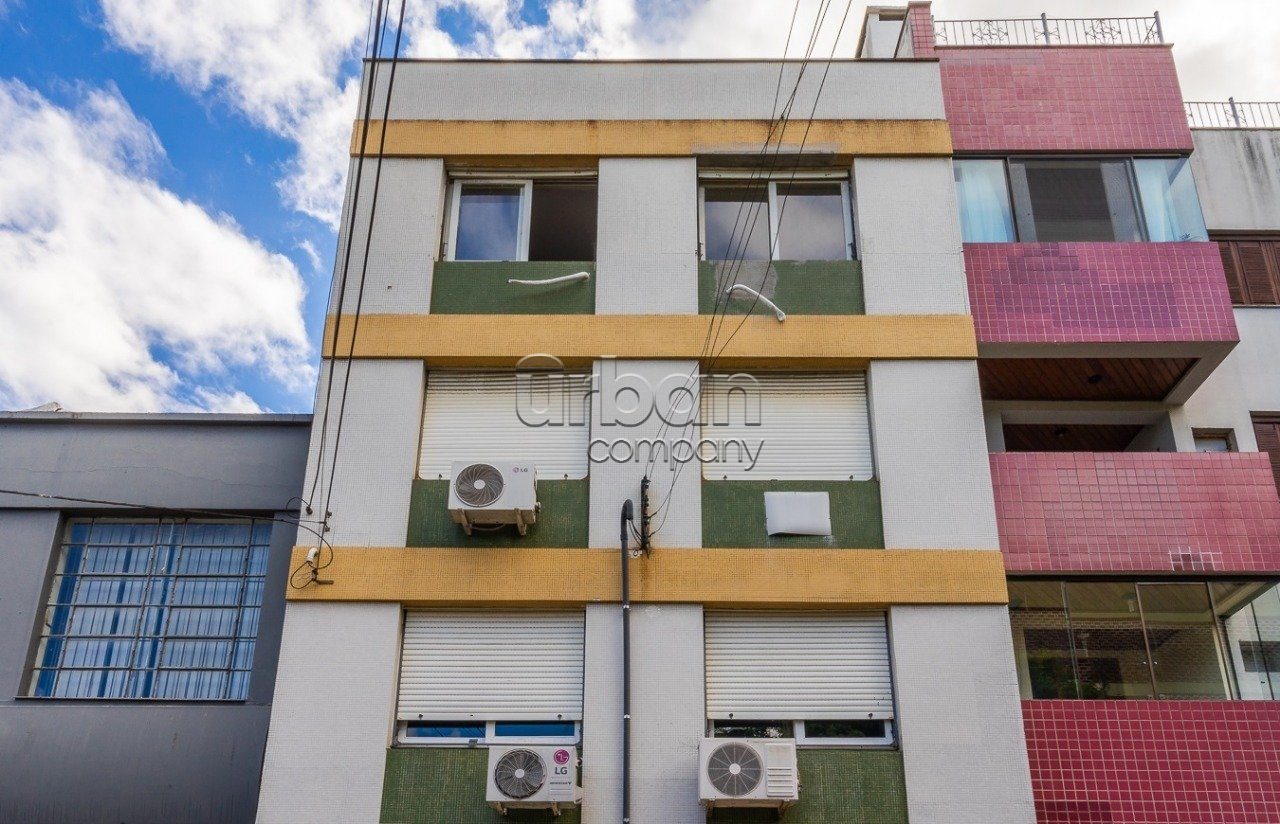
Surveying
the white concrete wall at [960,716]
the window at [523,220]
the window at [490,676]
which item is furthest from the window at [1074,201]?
the window at [490,676]

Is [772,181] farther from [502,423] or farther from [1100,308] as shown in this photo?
[502,423]

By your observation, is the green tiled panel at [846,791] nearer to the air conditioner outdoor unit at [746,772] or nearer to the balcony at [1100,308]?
the air conditioner outdoor unit at [746,772]

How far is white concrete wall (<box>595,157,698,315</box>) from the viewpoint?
11438 millimetres

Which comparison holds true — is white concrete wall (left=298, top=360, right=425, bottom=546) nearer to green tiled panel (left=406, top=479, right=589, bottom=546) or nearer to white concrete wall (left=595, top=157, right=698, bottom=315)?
green tiled panel (left=406, top=479, right=589, bottom=546)

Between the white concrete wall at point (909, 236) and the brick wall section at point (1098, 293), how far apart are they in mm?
566

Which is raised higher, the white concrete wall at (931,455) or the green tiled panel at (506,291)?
the green tiled panel at (506,291)

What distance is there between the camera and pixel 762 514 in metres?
10.5

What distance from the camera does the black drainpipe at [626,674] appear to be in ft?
30.3

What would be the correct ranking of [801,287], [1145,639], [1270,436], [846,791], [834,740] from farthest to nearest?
[1270,436]
[801,287]
[1145,639]
[834,740]
[846,791]

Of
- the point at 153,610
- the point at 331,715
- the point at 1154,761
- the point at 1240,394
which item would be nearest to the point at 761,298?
the point at 1154,761

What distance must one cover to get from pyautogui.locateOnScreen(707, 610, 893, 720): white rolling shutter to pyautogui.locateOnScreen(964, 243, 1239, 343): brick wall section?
13.2 ft

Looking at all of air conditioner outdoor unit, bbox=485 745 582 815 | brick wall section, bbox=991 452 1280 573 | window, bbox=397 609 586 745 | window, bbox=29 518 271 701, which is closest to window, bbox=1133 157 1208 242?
brick wall section, bbox=991 452 1280 573

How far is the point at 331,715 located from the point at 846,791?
5098 millimetres

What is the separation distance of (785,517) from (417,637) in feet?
13.4
